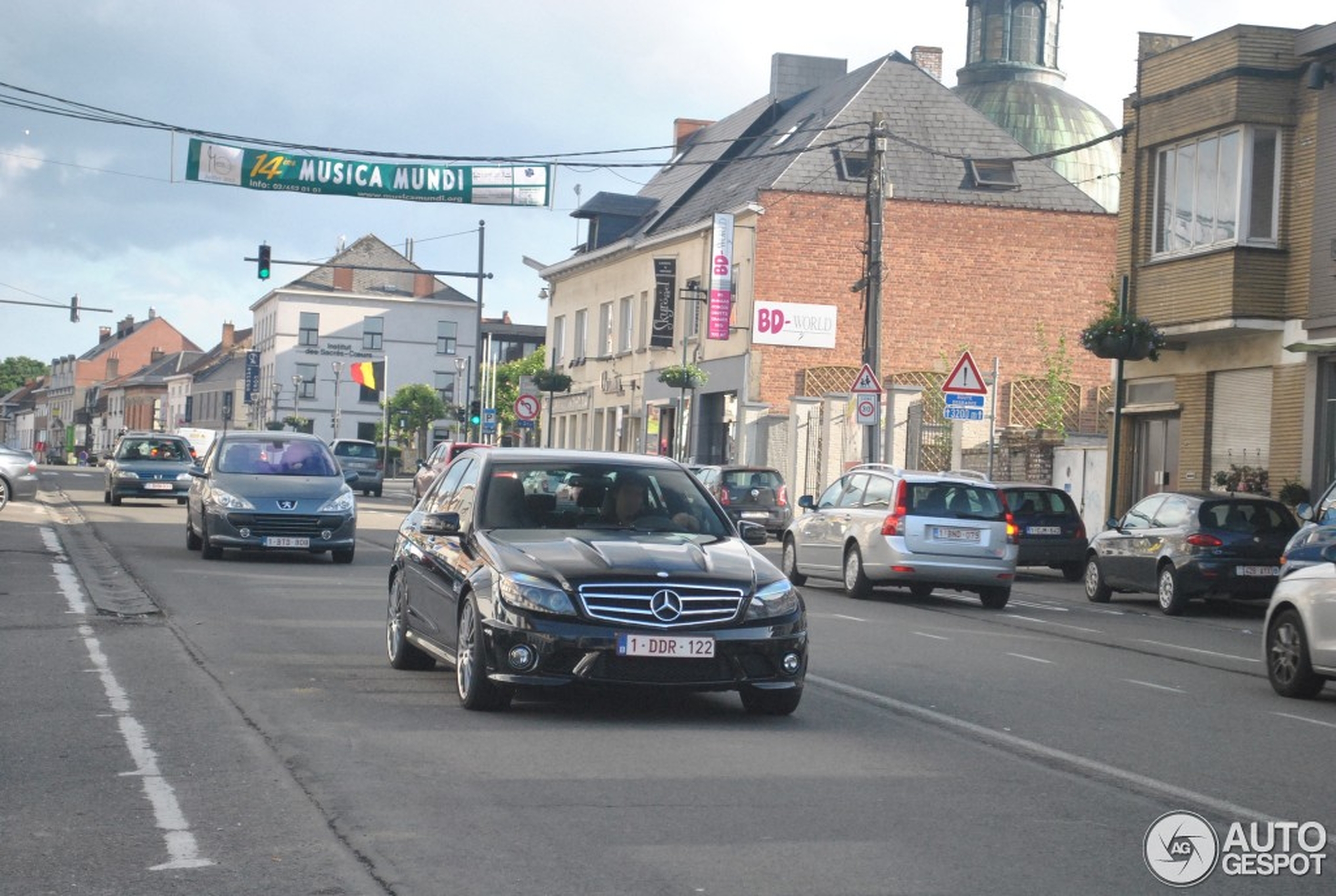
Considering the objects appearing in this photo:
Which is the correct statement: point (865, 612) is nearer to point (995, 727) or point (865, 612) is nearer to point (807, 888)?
point (995, 727)

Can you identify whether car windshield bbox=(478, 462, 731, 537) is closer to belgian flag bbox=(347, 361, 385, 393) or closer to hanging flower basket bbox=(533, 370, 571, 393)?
hanging flower basket bbox=(533, 370, 571, 393)

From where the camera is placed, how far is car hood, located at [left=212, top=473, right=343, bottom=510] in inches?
875

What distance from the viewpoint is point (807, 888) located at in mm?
6004

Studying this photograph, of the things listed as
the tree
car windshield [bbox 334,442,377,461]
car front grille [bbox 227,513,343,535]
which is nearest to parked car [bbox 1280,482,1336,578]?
car front grille [bbox 227,513,343,535]

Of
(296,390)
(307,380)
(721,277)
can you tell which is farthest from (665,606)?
(307,380)

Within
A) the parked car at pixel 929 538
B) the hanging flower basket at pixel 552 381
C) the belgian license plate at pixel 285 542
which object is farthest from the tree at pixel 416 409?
the parked car at pixel 929 538

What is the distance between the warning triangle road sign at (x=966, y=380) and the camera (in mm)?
28781

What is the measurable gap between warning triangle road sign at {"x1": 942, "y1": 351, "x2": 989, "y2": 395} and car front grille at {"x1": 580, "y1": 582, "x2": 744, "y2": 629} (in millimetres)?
19677

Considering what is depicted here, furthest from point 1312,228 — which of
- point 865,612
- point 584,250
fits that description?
point 584,250

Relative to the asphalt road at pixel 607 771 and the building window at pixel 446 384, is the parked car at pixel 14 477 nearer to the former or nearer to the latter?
the asphalt road at pixel 607 771

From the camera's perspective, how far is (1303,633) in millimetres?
12555

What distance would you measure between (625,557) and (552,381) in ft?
161

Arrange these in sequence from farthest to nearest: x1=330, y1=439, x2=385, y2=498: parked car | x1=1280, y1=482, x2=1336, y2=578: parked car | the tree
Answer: the tree, x1=330, y1=439, x2=385, y2=498: parked car, x1=1280, y1=482, x2=1336, y2=578: parked car

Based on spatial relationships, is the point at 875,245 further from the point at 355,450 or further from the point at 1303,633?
the point at 355,450
